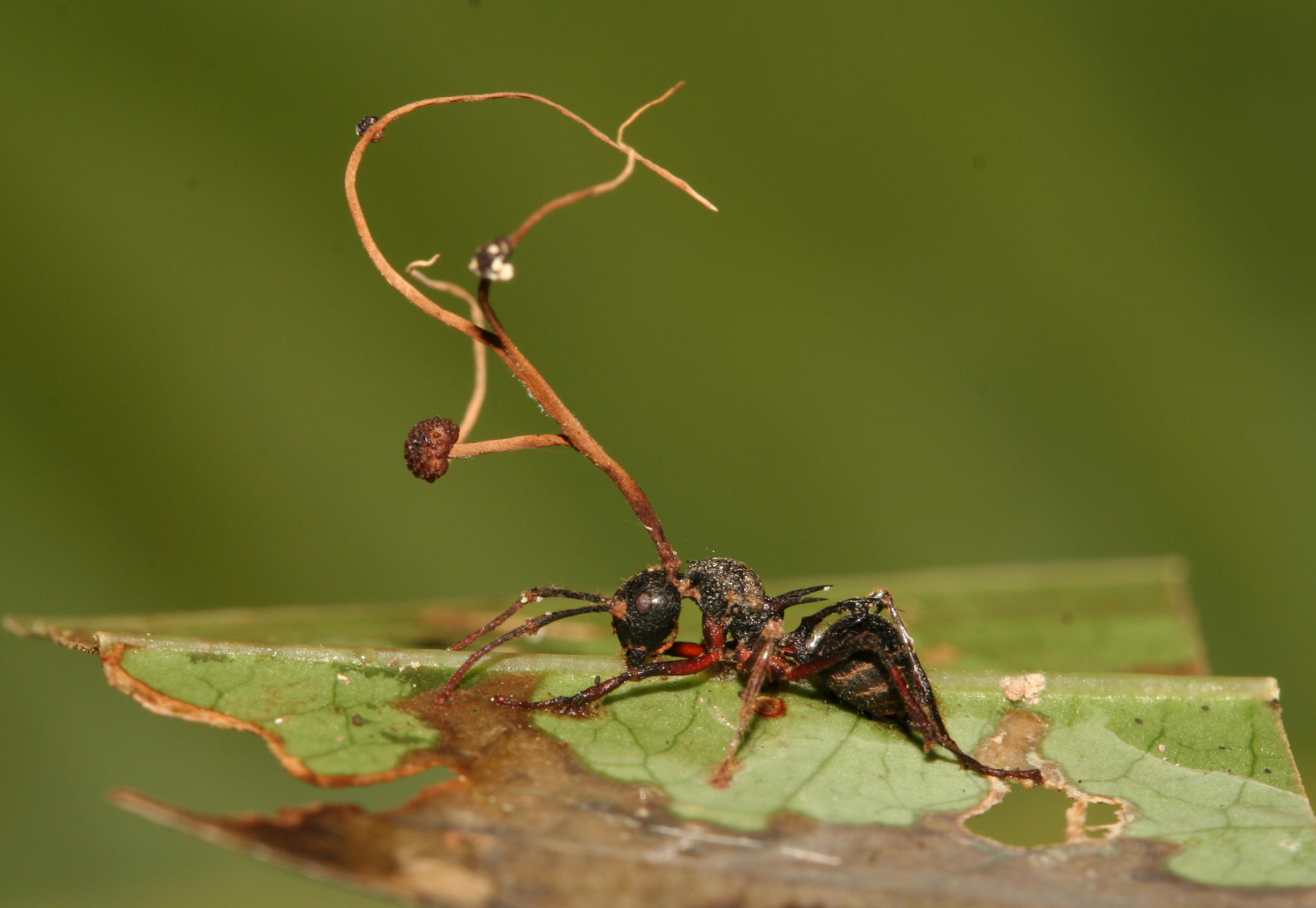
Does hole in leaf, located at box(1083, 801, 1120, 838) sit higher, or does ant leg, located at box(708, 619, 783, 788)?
ant leg, located at box(708, 619, 783, 788)

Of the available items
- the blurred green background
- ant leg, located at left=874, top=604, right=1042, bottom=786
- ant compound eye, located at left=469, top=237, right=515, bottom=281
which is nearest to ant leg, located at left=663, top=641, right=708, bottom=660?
ant leg, located at left=874, top=604, right=1042, bottom=786

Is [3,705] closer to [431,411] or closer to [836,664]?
[431,411]

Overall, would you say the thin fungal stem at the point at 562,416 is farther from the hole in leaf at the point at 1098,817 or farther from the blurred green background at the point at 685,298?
the blurred green background at the point at 685,298

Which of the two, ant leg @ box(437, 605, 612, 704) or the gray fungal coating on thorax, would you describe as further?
the gray fungal coating on thorax

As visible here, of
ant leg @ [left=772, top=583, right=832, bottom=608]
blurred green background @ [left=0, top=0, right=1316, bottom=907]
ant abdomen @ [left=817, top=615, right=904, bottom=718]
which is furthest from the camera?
blurred green background @ [left=0, top=0, right=1316, bottom=907]

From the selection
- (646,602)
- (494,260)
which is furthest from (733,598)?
(494,260)

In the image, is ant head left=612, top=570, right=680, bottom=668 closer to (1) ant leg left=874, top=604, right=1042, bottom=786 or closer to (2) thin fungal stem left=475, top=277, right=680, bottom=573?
(2) thin fungal stem left=475, top=277, right=680, bottom=573

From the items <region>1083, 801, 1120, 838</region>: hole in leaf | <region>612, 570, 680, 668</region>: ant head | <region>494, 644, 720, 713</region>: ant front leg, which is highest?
<region>612, 570, 680, 668</region>: ant head

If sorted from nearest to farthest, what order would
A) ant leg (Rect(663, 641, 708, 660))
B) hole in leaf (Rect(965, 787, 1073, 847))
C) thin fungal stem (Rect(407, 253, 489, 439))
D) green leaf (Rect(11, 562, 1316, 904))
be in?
green leaf (Rect(11, 562, 1316, 904)) < thin fungal stem (Rect(407, 253, 489, 439)) < ant leg (Rect(663, 641, 708, 660)) < hole in leaf (Rect(965, 787, 1073, 847))
